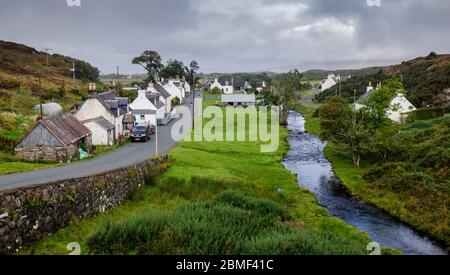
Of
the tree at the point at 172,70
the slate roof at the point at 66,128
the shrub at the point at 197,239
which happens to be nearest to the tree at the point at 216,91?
the tree at the point at 172,70

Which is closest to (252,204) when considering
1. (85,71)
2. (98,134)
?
(98,134)

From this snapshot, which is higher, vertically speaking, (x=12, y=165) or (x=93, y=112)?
(x=93, y=112)

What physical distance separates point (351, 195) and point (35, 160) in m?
29.5

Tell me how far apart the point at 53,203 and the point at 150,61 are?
162338 mm

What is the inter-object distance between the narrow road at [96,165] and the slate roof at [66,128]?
3424 millimetres

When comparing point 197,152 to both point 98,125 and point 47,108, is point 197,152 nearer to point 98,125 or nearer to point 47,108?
point 98,125

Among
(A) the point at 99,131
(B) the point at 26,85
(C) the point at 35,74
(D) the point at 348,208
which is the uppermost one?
(C) the point at 35,74

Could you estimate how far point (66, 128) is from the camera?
43281mm

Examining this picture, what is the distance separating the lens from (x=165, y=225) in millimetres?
18359

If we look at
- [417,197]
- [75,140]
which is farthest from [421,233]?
[75,140]

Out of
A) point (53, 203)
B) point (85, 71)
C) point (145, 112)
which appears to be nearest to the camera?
point (53, 203)

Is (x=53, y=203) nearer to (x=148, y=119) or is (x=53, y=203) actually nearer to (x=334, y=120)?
(x=334, y=120)

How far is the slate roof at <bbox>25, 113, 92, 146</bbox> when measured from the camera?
1577 inches
